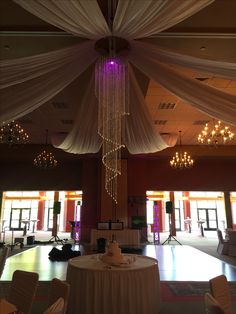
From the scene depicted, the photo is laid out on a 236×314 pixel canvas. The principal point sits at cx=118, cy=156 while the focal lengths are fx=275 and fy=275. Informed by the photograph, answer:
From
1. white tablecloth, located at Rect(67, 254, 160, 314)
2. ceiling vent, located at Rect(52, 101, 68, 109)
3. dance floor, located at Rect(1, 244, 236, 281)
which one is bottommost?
dance floor, located at Rect(1, 244, 236, 281)

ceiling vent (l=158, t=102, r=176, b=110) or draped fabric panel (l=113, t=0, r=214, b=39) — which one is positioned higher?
ceiling vent (l=158, t=102, r=176, b=110)

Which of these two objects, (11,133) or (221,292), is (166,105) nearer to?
(11,133)

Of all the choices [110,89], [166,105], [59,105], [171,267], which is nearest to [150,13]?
[110,89]

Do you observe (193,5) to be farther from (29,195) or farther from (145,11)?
(29,195)

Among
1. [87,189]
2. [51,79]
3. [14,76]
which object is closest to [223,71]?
[51,79]

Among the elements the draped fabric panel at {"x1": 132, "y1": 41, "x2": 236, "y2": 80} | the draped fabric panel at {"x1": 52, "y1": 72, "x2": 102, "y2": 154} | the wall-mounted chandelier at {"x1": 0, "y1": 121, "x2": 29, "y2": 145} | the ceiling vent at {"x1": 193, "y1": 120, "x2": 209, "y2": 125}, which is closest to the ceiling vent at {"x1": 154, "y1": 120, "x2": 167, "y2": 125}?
the ceiling vent at {"x1": 193, "y1": 120, "x2": 209, "y2": 125}

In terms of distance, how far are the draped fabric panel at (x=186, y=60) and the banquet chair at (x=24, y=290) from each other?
2.81 meters

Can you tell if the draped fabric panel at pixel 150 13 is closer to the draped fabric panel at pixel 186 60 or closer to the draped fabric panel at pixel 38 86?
the draped fabric panel at pixel 186 60

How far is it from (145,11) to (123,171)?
999 centimetres

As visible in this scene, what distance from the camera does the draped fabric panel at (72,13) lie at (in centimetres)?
249

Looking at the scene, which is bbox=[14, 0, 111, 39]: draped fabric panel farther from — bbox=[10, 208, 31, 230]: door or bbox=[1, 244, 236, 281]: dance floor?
bbox=[10, 208, 31, 230]: door

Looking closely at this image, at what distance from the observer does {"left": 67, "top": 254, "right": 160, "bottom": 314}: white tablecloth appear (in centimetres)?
330

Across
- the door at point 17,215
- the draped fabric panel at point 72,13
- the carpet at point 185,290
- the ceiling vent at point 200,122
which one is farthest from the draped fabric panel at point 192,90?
the door at point 17,215

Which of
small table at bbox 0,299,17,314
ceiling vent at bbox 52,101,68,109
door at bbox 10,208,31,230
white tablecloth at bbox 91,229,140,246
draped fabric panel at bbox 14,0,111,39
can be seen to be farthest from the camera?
door at bbox 10,208,31,230
